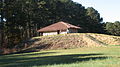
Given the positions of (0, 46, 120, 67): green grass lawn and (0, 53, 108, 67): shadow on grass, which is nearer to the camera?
(0, 46, 120, 67): green grass lawn

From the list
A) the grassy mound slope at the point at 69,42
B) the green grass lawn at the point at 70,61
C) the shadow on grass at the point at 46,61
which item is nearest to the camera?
the green grass lawn at the point at 70,61

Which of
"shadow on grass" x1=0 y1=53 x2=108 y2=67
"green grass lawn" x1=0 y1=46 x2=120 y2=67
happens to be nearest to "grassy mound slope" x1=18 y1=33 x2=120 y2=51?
"green grass lawn" x1=0 y1=46 x2=120 y2=67

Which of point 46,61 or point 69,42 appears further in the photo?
point 69,42

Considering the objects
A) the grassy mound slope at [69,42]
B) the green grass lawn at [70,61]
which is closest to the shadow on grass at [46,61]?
the green grass lawn at [70,61]

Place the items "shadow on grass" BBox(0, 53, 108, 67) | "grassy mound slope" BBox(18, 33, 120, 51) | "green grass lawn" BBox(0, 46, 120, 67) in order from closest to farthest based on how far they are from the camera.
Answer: "green grass lawn" BBox(0, 46, 120, 67)
"shadow on grass" BBox(0, 53, 108, 67)
"grassy mound slope" BBox(18, 33, 120, 51)

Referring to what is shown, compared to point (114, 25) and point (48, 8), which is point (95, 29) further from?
point (48, 8)

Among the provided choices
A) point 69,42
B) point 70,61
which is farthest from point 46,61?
point 69,42

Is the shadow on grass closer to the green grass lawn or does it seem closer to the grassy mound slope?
the green grass lawn

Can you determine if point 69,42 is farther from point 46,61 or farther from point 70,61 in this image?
point 70,61

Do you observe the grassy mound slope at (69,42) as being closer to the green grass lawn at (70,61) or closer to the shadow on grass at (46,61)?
the green grass lawn at (70,61)

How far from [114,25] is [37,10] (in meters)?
41.2

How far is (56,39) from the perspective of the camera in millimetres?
51188

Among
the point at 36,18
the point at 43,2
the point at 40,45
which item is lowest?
the point at 40,45

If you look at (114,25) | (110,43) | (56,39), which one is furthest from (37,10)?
(114,25)
